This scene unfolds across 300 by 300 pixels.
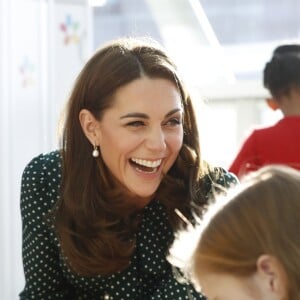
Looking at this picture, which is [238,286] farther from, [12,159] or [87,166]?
[12,159]

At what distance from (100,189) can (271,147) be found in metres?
0.67

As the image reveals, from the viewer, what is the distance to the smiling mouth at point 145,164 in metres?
1.46

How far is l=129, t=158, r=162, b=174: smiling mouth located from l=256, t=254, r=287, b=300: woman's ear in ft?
1.78

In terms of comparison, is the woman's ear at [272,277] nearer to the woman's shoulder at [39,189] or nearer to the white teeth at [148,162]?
the white teeth at [148,162]

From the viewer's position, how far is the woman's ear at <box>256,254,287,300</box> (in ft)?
3.04

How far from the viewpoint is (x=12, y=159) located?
245cm

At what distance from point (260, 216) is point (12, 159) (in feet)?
5.17

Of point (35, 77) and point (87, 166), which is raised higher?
point (35, 77)

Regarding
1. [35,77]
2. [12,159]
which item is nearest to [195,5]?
[35,77]

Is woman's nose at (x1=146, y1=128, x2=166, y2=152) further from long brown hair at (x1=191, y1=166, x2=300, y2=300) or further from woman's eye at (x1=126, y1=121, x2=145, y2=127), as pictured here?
long brown hair at (x1=191, y1=166, x2=300, y2=300)

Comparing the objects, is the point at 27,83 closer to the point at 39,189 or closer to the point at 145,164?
the point at 39,189

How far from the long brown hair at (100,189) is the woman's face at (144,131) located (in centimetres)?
5

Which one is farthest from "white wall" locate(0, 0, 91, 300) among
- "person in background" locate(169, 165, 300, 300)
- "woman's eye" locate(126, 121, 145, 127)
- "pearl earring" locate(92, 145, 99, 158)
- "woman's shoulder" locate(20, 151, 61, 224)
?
"person in background" locate(169, 165, 300, 300)

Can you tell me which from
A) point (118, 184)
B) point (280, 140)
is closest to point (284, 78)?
point (280, 140)
